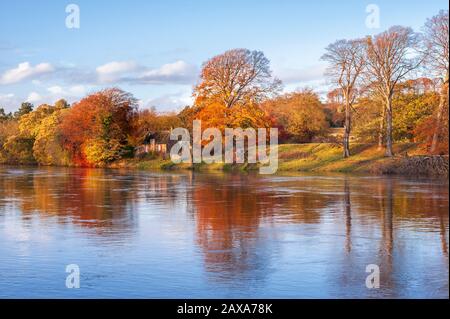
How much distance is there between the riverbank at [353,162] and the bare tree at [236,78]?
6.09m

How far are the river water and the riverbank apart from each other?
17.4 meters

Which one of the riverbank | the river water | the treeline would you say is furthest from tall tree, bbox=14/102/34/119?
the river water

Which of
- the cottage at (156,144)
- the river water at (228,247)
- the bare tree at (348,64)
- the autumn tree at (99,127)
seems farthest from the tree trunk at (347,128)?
the autumn tree at (99,127)

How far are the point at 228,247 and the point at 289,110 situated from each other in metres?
57.4

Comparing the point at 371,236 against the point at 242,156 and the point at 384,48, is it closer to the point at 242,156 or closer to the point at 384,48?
the point at 384,48

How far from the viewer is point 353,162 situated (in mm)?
53719

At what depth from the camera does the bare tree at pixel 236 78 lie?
6372cm

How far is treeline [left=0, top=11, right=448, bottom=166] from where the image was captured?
49.0 m

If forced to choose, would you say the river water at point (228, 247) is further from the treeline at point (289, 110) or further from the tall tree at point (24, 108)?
the tall tree at point (24, 108)

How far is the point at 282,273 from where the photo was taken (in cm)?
1213

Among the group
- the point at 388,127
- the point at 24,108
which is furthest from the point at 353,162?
the point at 24,108

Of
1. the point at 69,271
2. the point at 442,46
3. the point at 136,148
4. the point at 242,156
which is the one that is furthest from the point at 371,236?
the point at 136,148
